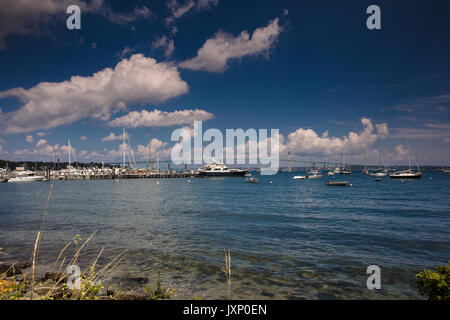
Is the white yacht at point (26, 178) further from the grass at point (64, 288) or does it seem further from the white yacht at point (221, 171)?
the grass at point (64, 288)

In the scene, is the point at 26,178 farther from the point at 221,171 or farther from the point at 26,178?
the point at 221,171

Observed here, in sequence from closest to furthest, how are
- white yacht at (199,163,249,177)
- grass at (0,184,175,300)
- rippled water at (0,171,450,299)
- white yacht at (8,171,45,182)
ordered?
1. grass at (0,184,175,300)
2. rippled water at (0,171,450,299)
3. white yacht at (8,171,45,182)
4. white yacht at (199,163,249,177)

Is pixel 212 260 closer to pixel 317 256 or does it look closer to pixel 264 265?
pixel 264 265

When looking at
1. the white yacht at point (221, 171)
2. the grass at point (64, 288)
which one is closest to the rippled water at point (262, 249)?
the grass at point (64, 288)

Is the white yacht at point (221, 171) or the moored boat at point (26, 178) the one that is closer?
the moored boat at point (26, 178)

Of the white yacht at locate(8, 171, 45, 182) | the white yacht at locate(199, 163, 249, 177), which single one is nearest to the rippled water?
the white yacht at locate(199, 163, 249, 177)

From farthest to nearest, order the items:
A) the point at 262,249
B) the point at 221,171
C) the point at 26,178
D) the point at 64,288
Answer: the point at 221,171 < the point at 26,178 < the point at 262,249 < the point at 64,288

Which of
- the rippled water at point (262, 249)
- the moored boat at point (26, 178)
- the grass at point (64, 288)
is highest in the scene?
the grass at point (64, 288)

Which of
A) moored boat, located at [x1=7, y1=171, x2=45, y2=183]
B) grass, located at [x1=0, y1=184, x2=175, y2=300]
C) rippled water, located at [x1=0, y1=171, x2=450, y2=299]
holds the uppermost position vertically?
grass, located at [x1=0, y1=184, x2=175, y2=300]

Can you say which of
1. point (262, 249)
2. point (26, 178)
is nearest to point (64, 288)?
point (262, 249)

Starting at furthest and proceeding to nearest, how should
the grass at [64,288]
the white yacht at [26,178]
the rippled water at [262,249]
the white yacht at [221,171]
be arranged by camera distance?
the white yacht at [221,171] < the white yacht at [26,178] < the rippled water at [262,249] < the grass at [64,288]

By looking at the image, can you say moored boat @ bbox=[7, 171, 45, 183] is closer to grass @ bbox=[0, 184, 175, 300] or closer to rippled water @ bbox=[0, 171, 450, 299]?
rippled water @ bbox=[0, 171, 450, 299]

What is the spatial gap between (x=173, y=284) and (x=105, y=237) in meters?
9.70
